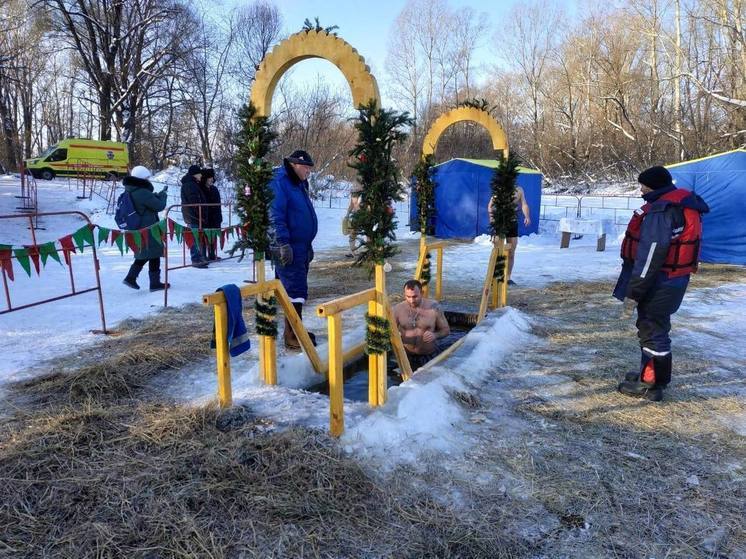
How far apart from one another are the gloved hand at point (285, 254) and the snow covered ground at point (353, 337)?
2.76 ft

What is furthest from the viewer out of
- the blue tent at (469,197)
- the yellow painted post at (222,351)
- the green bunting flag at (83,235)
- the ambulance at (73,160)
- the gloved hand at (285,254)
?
the ambulance at (73,160)

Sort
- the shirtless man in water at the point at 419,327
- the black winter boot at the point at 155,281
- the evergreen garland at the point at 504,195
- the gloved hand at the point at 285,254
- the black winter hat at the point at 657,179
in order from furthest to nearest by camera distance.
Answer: the black winter boot at the point at 155,281 < the evergreen garland at the point at 504,195 < the shirtless man in water at the point at 419,327 < the gloved hand at the point at 285,254 < the black winter hat at the point at 657,179

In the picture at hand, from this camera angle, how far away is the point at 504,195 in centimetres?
678

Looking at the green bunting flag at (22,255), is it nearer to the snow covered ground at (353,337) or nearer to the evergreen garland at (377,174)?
the snow covered ground at (353,337)

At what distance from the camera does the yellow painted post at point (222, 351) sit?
3.32 m

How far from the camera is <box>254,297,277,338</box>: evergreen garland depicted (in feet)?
12.7

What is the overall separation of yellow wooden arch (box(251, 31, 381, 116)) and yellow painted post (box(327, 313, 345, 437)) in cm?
154

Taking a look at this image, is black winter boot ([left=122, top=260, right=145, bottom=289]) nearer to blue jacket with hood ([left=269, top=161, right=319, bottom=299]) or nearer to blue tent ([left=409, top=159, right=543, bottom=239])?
blue jacket with hood ([left=269, top=161, right=319, bottom=299])

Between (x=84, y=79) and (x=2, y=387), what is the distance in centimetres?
3102

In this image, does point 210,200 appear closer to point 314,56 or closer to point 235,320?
point 314,56

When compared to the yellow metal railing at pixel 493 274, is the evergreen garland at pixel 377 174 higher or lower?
higher

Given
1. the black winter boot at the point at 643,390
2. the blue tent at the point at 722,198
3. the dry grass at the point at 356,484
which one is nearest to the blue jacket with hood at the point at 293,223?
the dry grass at the point at 356,484

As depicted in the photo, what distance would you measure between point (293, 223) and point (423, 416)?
7.08ft

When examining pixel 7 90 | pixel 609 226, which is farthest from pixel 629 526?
pixel 7 90
